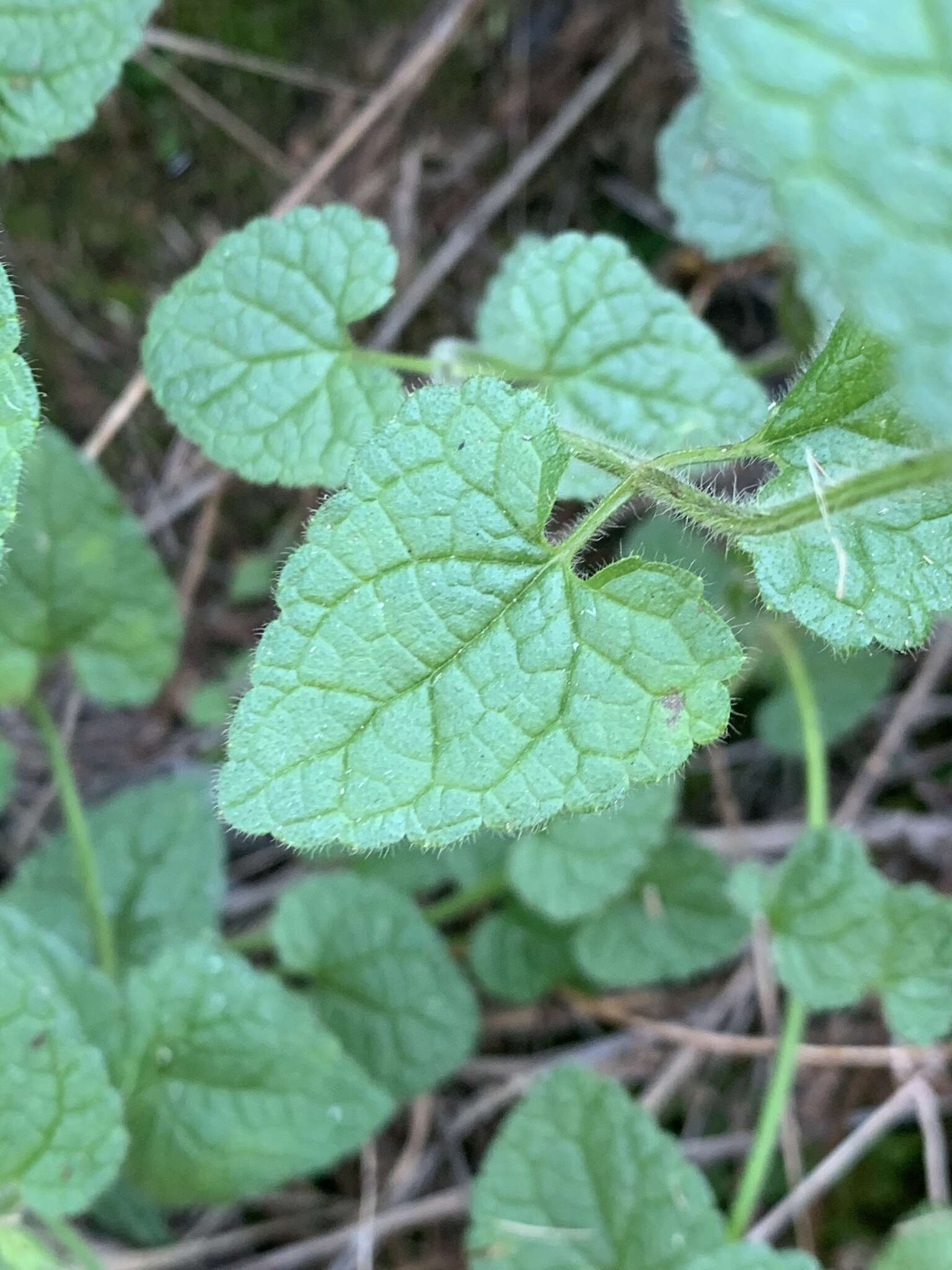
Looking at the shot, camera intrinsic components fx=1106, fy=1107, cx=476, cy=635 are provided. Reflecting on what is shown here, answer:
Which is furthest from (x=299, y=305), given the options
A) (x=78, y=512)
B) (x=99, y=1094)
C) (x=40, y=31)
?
(x=99, y=1094)

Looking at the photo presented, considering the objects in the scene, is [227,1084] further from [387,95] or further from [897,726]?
[387,95]

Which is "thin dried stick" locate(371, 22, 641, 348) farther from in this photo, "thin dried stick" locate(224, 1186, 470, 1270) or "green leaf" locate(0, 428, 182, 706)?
"thin dried stick" locate(224, 1186, 470, 1270)

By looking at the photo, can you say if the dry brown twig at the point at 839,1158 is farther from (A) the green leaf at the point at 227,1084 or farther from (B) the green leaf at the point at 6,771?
(B) the green leaf at the point at 6,771

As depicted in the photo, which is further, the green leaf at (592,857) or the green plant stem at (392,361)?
the green leaf at (592,857)

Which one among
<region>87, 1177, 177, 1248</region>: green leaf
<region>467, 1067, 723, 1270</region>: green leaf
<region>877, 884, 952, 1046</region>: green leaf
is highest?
<region>877, 884, 952, 1046</region>: green leaf

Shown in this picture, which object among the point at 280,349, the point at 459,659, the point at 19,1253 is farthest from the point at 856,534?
the point at 19,1253

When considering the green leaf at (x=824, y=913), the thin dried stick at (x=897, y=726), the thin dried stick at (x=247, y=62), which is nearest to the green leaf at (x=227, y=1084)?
the green leaf at (x=824, y=913)

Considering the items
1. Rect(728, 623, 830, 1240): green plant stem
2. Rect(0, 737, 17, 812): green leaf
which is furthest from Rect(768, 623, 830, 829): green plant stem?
Rect(0, 737, 17, 812): green leaf
